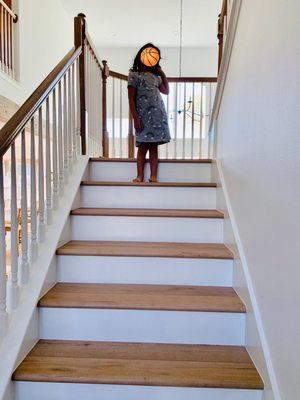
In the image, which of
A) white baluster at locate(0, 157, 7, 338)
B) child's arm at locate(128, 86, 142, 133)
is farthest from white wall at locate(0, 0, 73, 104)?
white baluster at locate(0, 157, 7, 338)

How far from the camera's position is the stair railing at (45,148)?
1295 millimetres

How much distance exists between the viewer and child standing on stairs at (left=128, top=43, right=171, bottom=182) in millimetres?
2465

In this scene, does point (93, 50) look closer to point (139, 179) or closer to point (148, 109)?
point (148, 109)

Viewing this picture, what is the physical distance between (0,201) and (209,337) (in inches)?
40.0

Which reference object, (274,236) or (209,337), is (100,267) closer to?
(209,337)

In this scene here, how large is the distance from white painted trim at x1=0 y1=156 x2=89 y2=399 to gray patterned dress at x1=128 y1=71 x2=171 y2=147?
818 millimetres

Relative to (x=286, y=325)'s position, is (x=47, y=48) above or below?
above

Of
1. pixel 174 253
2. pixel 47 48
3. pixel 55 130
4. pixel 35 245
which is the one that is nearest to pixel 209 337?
pixel 174 253

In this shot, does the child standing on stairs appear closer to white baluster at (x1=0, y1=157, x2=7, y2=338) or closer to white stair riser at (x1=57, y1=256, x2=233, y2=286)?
white stair riser at (x1=57, y1=256, x2=233, y2=286)

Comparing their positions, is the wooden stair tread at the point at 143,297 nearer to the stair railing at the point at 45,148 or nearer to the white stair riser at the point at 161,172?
the stair railing at the point at 45,148

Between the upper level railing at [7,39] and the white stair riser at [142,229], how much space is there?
2.75 m

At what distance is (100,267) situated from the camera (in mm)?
1667

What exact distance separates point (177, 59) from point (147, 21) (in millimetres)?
1428

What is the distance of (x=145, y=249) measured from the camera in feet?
5.69
